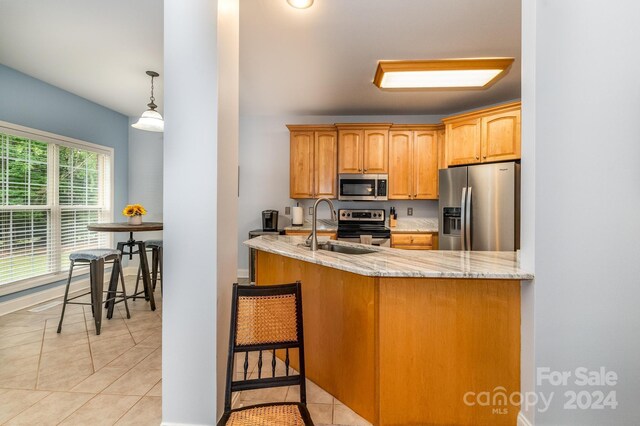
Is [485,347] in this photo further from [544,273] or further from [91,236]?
Answer: [91,236]

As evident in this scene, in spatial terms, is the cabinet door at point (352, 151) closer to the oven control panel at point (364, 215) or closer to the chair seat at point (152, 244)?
the oven control panel at point (364, 215)

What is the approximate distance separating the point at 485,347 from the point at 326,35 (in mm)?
2650

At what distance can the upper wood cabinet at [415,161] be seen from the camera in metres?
4.55

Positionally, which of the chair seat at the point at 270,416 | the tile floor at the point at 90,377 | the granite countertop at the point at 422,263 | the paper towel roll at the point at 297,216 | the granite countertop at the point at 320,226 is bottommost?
the tile floor at the point at 90,377

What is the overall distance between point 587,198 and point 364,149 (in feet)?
10.7

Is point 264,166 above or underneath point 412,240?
above

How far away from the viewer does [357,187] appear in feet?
15.0

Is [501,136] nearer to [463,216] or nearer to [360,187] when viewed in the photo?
[463,216]

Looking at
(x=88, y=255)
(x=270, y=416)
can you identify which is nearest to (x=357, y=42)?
(x=270, y=416)

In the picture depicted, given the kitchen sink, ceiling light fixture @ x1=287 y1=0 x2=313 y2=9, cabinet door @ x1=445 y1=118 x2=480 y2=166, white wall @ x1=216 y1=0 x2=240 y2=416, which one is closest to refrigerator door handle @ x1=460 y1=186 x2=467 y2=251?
cabinet door @ x1=445 y1=118 x2=480 y2=166

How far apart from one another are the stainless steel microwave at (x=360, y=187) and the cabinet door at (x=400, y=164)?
0.50 ft

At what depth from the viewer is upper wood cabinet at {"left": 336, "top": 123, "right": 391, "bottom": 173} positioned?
4562 mm

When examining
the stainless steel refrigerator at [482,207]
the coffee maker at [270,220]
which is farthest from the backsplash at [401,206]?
the stainless steel refrigerator at [482,207]

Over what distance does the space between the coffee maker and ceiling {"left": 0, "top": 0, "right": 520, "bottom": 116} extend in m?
1.69
